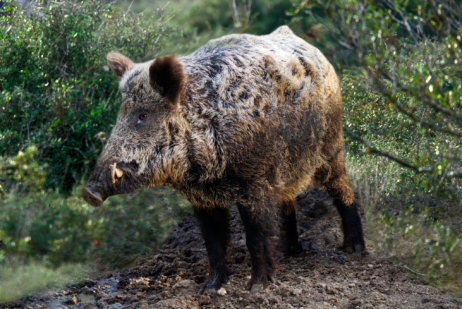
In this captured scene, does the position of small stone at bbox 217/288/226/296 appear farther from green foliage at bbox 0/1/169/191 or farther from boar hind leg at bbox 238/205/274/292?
green foliage at bbox 0/1/169/191

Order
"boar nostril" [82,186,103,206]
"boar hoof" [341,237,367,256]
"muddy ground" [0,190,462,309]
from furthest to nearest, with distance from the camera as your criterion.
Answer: "boar hoof" [341,237,367,256], "muddy ground" [0,190,462,309], "boar nostril" [82,186,103,206]

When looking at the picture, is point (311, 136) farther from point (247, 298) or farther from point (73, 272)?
point (73, 272)

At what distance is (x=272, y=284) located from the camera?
4.62 meters

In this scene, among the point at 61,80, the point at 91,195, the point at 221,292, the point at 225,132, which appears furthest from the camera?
the point at 61,80

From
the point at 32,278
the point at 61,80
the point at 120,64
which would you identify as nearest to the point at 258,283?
the point at 32,278

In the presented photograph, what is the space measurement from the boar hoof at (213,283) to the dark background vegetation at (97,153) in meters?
1.46

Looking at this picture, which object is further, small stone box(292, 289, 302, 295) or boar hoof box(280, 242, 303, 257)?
boar hoof box(280, 242, 303, 257)

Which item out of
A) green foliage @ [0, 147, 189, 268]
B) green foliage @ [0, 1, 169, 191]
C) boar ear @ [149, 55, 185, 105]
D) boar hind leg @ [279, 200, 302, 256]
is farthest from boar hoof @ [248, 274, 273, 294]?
green foliage @ [0, 1, 169, 191]

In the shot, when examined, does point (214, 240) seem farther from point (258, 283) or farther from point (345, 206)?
point (345, 206)

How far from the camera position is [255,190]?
4512mm

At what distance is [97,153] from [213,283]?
3432 millimetres

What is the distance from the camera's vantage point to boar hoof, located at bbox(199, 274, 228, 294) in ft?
15.2

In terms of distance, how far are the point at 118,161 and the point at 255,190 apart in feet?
3.97

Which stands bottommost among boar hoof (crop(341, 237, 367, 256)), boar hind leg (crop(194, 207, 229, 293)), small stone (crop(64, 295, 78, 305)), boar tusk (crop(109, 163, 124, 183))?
small stone (crop(64, 295, 78, 305))
